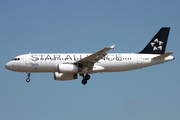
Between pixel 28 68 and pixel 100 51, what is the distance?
9510 mm

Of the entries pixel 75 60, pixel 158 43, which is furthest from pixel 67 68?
pixel 158 43

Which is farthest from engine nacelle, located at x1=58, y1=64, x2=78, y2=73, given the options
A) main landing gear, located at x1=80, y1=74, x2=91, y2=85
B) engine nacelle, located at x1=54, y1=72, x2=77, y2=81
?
engine nacelle, located at x1=54, y1=72, x2=77, y2=81

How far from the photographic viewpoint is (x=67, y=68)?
49.2 metres

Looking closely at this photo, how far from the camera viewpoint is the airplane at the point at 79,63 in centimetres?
4966

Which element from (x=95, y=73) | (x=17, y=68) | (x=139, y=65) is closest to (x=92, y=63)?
(x=95, y=73)

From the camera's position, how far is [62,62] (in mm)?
50500

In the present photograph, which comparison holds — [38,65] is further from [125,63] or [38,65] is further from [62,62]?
[125,63]

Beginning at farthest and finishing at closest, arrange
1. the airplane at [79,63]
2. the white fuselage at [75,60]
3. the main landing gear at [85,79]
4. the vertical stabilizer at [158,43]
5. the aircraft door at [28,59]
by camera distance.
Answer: the vertical stabilizer at [158,43]
the main landing gear at [85,79]
the aircraft door at [28,59]
the white fuselage at [75,60]
the airplane at [79,63]

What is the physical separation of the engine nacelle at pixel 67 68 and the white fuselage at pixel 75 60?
37.8 inches

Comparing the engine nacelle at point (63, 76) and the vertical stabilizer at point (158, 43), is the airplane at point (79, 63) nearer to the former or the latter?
the engine nacelle at point (63, 76)

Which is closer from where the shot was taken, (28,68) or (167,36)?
(28,68)

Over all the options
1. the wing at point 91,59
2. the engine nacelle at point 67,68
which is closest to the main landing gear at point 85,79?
the wing at point 91,59

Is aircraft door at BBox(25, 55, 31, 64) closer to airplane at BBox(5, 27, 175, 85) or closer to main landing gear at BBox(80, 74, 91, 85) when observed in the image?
airplane at BBox(5, 27, 175, 85)

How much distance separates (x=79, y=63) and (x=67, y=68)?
5.67 ft
